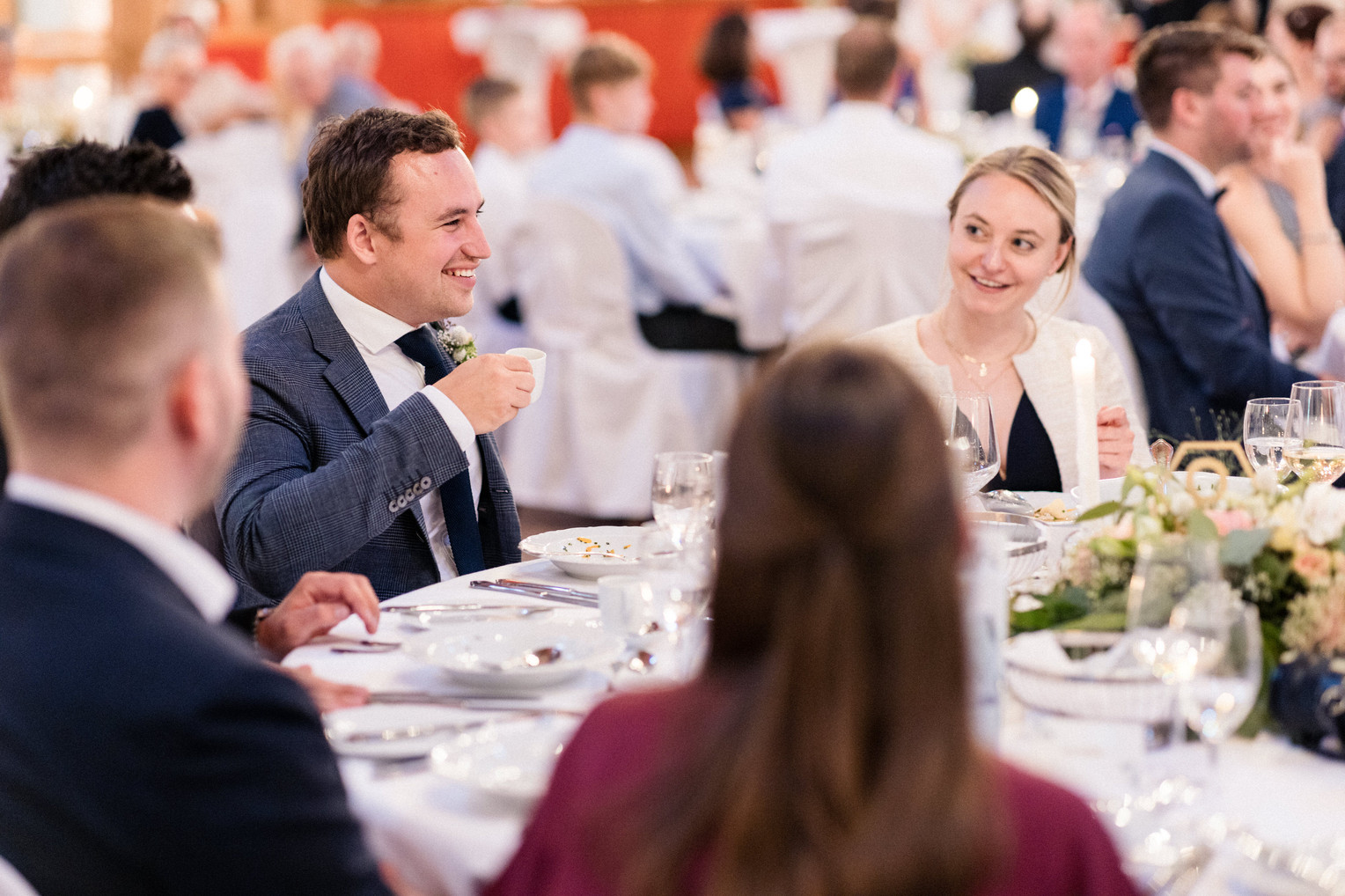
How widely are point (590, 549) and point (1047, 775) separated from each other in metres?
1.03

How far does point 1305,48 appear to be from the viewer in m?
5.20

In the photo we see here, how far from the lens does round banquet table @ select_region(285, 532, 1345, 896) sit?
1141mm

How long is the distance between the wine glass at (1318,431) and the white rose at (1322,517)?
0.59m

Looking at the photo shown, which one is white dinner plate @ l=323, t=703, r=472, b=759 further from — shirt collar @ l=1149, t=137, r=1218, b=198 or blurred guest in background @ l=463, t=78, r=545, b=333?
blurred guest in background @ l=463, t=78, r=545, b=333

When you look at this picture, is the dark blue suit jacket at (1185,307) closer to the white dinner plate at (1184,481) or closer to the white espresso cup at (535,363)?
the white dinner plate at (1184,481)

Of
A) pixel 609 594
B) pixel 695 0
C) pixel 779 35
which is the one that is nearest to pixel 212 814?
pixel 609 594

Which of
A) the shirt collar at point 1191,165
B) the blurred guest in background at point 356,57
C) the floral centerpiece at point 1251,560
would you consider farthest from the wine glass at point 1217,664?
the blurred guest in background at point 356,57

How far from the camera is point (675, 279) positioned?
16.6 feet

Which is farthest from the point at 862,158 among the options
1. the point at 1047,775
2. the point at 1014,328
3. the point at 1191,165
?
the point at 1047,775

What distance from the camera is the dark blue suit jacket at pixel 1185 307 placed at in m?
3.35

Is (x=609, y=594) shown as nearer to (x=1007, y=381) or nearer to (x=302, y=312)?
(x=302, y=312)

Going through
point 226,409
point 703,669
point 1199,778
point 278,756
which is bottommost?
point 1199,778

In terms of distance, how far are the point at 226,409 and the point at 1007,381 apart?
180 centimetres

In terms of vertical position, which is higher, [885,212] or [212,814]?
[885,212]
